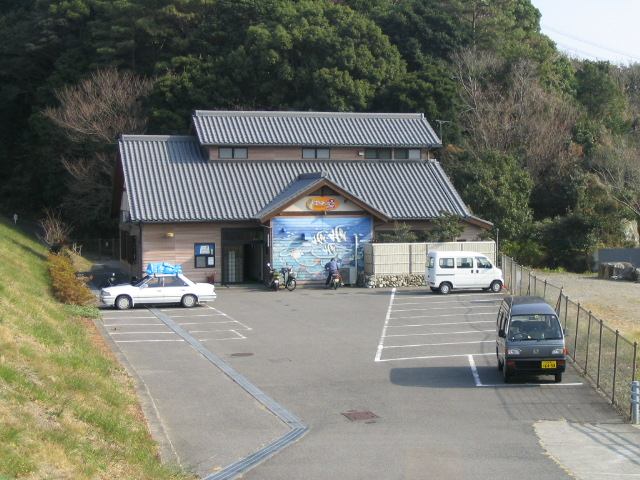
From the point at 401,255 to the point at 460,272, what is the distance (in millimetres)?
4391

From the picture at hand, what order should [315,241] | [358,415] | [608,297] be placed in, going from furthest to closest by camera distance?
1. [315,241]
2. [608,297]
3. [358,415]

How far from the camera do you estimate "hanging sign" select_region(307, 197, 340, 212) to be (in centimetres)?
4084

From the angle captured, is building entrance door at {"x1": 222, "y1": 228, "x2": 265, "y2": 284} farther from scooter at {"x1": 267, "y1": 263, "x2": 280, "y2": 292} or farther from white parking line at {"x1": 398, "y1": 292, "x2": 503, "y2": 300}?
white parking line at {"x1": 398, "y1": 292, "x2": 503, "y2": 300}

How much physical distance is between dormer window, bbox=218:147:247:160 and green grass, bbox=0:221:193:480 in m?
26.5

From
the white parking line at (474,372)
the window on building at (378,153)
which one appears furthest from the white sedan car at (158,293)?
the window on building at (378,153)

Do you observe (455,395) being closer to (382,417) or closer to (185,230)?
(382,417)

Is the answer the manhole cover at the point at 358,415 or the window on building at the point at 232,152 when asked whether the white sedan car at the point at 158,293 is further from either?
the manhole cover at the point at 358,415

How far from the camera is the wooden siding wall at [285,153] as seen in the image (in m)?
45.7

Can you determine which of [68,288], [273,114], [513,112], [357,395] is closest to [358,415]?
[357,395]

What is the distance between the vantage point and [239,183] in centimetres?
4375

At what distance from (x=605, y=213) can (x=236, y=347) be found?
33.2 m

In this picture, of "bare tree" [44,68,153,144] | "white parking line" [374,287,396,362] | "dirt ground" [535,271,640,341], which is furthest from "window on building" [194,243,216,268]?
"bare tree" [44,68,153,144]

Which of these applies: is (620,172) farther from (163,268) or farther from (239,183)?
(163,268)

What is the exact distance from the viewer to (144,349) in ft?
76.6
